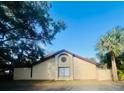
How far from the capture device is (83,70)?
76.1ft

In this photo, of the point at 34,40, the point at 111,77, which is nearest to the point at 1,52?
the point at 34,40

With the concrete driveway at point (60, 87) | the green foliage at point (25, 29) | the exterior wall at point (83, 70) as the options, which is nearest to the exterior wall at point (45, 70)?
the green foliage at point (25, 29)

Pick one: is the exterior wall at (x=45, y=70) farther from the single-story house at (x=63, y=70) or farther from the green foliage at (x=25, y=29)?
the green foliage at (x=25, y=29)

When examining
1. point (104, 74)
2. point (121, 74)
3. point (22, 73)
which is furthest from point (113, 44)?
point (22, 73)

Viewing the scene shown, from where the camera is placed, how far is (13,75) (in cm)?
2320

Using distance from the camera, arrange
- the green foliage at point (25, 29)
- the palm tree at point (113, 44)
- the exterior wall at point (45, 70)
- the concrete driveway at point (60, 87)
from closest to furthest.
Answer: the concrete driveway at point (60, 87)
the green foliage at point (25, 29)
the palm tree at point (113, 44)
the exterior wall at point (45, 70)

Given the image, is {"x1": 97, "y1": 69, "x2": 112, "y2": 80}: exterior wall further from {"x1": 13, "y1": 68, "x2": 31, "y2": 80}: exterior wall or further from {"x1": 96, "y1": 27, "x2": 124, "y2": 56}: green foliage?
{"x1": 13, "y1": 68, "x2": 31, "y2": 80}: exterior wall

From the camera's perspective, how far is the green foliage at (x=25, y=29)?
16.0 m

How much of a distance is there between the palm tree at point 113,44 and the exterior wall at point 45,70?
5603 mm

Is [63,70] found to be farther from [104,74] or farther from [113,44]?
[113,44]

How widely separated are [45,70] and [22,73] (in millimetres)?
2661

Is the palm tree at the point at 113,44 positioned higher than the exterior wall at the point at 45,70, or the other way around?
the palm tree at the point at 113,44

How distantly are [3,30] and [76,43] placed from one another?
10933 mm

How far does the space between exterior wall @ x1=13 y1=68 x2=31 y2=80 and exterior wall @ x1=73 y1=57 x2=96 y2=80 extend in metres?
5.44
